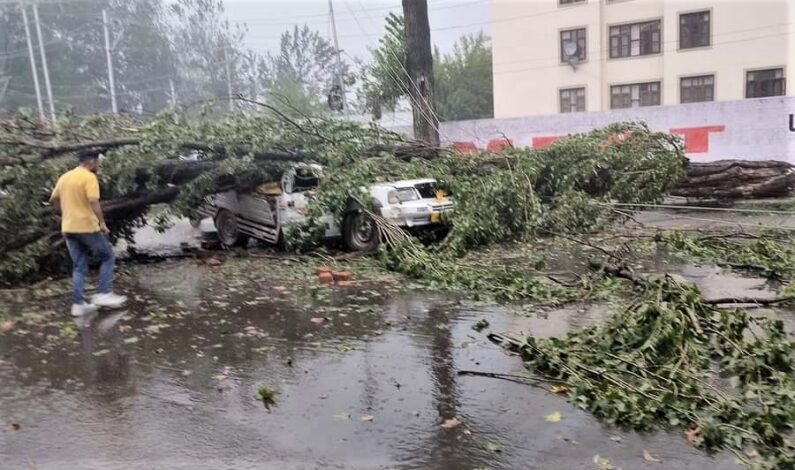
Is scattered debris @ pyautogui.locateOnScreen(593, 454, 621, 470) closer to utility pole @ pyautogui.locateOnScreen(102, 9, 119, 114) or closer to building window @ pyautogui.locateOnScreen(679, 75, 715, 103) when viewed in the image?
utility pole @ pyautogui.locateOnScreen(102, 9, 119, 114)

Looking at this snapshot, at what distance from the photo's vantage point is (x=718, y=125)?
1948 cm

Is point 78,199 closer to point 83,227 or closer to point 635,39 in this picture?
point 83,227

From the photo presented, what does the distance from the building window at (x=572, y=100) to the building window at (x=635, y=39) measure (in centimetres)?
258

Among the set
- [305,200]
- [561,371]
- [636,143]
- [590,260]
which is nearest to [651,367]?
[561,371]

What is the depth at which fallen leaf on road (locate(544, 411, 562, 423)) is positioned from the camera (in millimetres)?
4023

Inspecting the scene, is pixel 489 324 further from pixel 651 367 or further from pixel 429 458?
pixel 429 458

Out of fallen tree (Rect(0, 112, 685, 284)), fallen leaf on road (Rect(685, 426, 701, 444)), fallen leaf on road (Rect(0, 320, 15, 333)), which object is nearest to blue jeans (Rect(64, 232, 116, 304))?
fallen leaf on road (Rect(0, 320, 15, 333))

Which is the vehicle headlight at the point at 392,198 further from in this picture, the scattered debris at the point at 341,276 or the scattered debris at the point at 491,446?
the scattered debris at the point at 491,446

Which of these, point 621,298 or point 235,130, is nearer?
point 621,298

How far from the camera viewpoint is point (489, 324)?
243 inches

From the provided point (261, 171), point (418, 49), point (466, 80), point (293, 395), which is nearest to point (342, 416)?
point (293, 395)

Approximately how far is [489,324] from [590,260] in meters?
2.96

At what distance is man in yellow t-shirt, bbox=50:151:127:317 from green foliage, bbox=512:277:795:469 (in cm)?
436

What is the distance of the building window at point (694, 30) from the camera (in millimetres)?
33469
